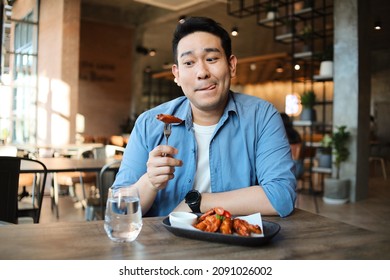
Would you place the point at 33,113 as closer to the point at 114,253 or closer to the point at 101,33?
the point at 114,253

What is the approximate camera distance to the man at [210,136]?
4.34 ft

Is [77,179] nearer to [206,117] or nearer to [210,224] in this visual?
[206,117]

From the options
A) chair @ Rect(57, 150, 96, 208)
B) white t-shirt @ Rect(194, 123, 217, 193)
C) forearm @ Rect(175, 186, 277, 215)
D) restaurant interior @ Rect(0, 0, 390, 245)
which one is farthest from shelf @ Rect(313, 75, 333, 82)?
forearm @ Rect(175, 186, 277, 215)

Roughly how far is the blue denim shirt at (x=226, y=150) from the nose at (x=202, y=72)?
186mm

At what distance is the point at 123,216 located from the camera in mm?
847

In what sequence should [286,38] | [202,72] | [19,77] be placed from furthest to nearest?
[286,38] → [19,77] → [202,72]

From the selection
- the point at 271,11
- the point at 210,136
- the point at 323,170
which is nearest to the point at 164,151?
the point at 210,136

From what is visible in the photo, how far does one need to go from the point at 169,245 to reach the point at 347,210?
4.49 meters

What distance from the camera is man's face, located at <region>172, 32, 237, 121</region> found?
1320mm

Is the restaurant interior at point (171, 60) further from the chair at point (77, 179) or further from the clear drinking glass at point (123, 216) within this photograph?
the clear drinking glass at point (123, 216)

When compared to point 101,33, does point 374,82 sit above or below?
below
